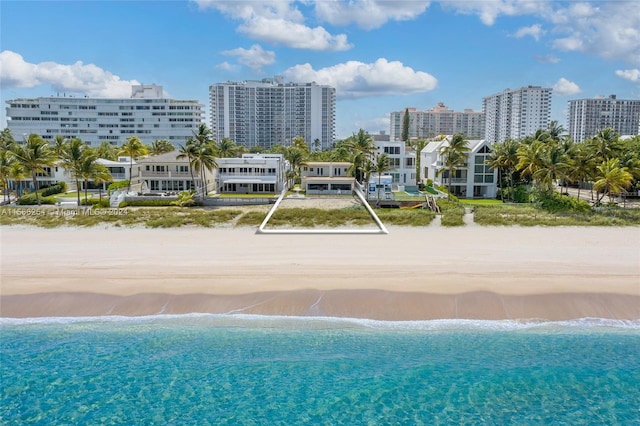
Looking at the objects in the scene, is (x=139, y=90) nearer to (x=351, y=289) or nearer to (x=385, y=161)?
(x=385, y=161)

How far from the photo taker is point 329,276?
76.6ft

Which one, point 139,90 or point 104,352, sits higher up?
point 139,90

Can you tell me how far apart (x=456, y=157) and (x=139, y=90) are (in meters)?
127

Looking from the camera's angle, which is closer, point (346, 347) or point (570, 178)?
point (346, 347)

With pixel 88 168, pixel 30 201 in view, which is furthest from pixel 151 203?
pixel 30 201

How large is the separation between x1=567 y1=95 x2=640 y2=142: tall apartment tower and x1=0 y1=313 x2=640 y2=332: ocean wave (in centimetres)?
18520

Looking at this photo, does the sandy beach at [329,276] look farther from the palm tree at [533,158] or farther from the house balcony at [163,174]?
the house balcony at [163,174]

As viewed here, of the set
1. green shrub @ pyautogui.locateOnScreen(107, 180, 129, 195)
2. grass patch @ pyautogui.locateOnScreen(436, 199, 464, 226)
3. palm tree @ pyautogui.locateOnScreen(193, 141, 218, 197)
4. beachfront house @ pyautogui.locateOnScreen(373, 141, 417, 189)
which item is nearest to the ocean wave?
grass patch @ pyautogui.locateOnScreen(436, 199, 464, 226)

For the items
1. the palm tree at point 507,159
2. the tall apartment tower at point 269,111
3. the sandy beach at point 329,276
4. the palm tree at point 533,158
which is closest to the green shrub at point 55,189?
the sandy beach at point 329,276

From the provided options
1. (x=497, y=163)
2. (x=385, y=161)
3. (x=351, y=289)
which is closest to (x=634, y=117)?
(x=497, y=163)

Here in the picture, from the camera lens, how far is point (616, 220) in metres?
35.7

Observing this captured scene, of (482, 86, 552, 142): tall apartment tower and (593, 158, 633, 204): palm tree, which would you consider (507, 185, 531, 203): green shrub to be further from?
(482, 86, 552, 142): tall apartment tower

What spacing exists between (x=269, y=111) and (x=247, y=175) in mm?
111509

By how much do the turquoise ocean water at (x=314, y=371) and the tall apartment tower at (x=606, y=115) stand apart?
188m
